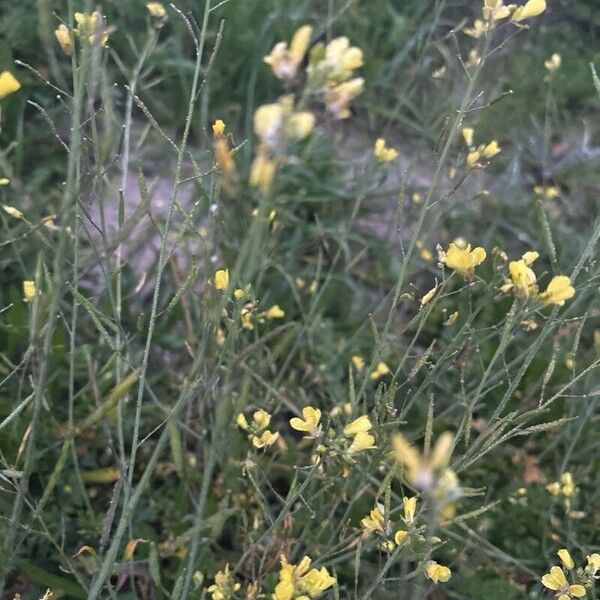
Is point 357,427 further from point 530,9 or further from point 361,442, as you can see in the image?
point 530,9

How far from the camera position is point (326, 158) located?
8.63ft

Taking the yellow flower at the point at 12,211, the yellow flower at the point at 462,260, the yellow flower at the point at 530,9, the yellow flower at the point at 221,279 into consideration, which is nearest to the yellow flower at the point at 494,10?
the yellow flower at the point at 530,9

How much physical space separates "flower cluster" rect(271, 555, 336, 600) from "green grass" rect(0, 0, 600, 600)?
7cm

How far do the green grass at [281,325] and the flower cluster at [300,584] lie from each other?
0.07m

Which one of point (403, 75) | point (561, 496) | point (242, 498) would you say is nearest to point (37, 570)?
point (242, 498)

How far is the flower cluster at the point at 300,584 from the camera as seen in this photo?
3.09 ft

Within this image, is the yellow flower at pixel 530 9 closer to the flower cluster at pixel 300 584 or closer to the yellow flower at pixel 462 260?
the yellow flower at pixel 462 260

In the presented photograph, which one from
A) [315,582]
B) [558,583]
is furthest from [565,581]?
[315,582]

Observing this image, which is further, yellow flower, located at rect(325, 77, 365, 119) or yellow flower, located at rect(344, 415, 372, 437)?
yellow flower, located at rect(344, 415, 372, 437)

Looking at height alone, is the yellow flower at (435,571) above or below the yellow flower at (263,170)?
below

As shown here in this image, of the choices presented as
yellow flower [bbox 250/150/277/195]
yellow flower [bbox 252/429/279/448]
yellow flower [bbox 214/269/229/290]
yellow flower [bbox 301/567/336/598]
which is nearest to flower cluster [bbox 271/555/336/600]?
yellow flower [bbox 301/567/336/598]

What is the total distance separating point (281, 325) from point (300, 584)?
3.46ft

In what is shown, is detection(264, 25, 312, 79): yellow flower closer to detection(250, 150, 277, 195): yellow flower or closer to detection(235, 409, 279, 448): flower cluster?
detection(250, 150, 277, 195): yellow flower

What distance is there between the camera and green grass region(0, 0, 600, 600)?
40.3 inches
